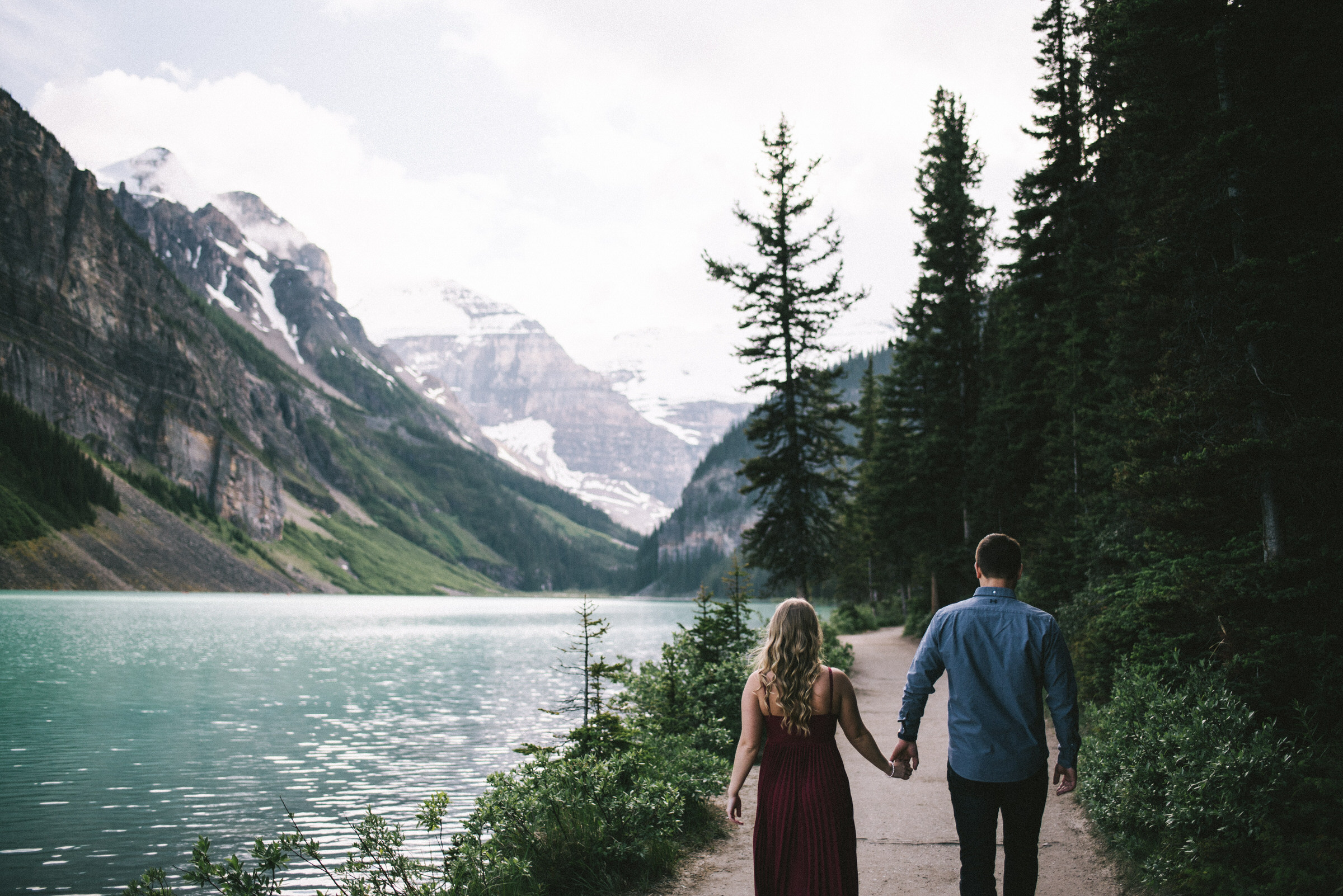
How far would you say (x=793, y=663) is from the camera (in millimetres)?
5785

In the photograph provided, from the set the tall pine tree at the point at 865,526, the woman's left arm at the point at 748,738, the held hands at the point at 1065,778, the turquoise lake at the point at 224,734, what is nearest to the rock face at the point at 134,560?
the turquoise lake at the point at 224,734

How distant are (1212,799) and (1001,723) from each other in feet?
10.8

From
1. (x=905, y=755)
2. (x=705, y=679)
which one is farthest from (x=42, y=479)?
(x=905, y=755)

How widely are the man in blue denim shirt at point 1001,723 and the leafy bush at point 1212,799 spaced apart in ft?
6.66

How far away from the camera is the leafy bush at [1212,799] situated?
6723mm

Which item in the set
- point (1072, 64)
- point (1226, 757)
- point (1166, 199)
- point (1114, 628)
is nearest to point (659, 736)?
point (1114, 628)

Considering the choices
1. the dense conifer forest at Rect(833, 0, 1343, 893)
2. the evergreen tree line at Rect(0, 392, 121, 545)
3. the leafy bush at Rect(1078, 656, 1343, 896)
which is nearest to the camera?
the leafy bush at Rect(1078, 656, 1343, 896)

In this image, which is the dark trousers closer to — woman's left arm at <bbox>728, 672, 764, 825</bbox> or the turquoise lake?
woman's left arm at <bbox>728, 672, 764, 825</bbox>

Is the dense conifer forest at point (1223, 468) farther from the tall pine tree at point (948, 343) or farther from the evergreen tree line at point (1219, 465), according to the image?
the tall pine tree at point (948, 343)

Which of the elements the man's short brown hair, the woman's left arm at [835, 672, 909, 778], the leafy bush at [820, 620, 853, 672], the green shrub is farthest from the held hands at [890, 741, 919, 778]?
the leafy bush at [820, 620, 853, 672]

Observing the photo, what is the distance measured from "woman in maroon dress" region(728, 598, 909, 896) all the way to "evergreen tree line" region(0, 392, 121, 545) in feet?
446

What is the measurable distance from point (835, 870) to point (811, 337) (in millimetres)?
25012

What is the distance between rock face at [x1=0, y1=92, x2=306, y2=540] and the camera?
15900cm

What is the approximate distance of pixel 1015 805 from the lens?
5.85 metres
